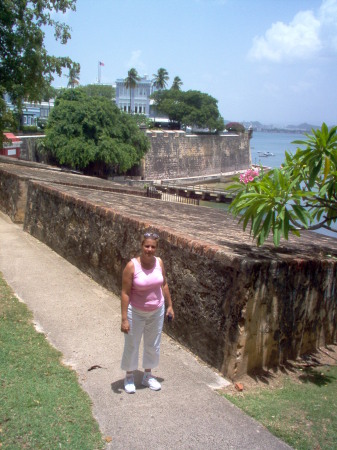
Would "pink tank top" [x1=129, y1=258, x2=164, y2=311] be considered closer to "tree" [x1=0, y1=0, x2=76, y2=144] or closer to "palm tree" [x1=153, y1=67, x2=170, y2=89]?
"tree" [x1=0, y1=0, x2=76, y2=144]

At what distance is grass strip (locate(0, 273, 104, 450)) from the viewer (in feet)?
9.79

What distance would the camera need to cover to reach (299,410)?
3.64 m

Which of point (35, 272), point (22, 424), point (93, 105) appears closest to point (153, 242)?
point (22, 424)

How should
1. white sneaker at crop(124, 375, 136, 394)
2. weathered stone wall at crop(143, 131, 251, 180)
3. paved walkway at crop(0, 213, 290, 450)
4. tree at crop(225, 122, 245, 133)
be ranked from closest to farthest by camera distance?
paved walkway at crop(0, 213, 290, 450), white sneaker at crop(124, 375, 136, 394), weathered stone wall at crop(143, 131, 251, 180), tree at crop(225, 122, 245, 133)

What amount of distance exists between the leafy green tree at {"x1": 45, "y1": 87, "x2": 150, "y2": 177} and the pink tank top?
3161 cm

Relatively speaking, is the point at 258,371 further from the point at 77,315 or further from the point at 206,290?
the point at 77,315

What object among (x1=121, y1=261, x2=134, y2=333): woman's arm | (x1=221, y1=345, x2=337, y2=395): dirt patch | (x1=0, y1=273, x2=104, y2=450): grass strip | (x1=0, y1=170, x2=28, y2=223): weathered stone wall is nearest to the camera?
(x1=0, y1=273, x2=104, y2=450): grass strip

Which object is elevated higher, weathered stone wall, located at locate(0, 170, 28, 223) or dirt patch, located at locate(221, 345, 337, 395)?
weathered stone wall, located at locate(0, 170, 28, 223)

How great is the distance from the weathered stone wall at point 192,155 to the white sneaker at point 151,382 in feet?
143

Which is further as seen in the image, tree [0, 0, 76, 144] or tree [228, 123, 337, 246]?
tree [0, 0, 76, 144]

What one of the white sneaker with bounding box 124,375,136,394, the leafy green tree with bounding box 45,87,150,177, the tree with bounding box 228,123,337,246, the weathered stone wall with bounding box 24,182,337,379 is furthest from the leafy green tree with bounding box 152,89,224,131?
the white sneaker with bounding box 124,375,136,394

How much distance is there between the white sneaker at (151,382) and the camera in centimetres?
376

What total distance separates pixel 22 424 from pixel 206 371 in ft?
5.28

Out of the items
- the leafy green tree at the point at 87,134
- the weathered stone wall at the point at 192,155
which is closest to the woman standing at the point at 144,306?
the leafy green tree at the point at 87,134
